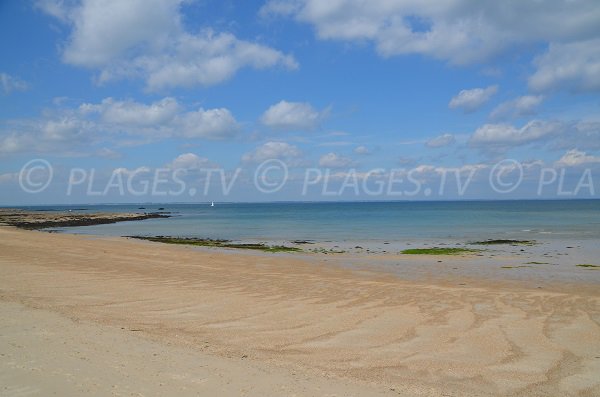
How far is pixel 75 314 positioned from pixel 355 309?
6.11 metres

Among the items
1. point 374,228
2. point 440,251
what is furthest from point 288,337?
point 374,228

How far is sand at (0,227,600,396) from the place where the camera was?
5602mm

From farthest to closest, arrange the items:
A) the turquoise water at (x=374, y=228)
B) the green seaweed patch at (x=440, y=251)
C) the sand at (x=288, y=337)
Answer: the turquoise water at (x=374, y=228)
the green seaweed patch at (x=440, y=251)
the sand at (x=288, y=337)

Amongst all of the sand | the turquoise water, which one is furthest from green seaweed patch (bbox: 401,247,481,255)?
the sand

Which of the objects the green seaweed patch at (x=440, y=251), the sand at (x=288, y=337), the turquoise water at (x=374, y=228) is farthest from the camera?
the turquoise water at (x=374, y=228)

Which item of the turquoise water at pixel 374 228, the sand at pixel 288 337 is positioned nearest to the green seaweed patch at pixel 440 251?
the turquoise water at pixel 374 228

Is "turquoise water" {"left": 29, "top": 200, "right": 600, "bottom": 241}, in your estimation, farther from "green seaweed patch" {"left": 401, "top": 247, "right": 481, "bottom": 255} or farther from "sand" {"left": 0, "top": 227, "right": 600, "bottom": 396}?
"sand" {"left": 0, "top": 227, "right": 600, "bottom": 396}

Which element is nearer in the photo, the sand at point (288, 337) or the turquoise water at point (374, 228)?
the sand at point (288, 337)

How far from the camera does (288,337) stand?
827 centimetres

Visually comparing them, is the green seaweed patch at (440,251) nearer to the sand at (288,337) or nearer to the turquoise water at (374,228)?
the turquoise water at (374,228)

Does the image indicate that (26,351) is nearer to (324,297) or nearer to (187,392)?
(187,392)

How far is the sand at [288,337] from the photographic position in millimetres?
5602

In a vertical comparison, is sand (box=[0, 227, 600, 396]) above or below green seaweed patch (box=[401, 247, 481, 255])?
above

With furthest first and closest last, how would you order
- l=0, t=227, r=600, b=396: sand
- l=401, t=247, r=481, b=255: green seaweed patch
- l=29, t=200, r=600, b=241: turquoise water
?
l=29, t=200, r=600, b=241: turquoise water < l=401, t=247, r=481, b=255: green seaweed patch < l=0, t=227, r=600, b=396: sand
